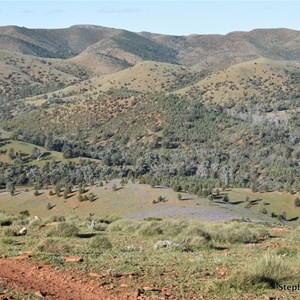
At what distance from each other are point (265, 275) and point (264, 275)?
1.4 inches

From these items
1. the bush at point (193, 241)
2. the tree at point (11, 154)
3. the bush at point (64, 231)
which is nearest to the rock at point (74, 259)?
the bush at point (193, 241)

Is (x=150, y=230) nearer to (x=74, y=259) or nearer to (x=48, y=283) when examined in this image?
(x=74, y=259)

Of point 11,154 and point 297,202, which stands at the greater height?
point 11,154

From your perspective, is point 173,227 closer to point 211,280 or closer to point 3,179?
point 211,280

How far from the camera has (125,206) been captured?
225 ft

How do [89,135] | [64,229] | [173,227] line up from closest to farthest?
[64,229] < [173,227] < [89,135]

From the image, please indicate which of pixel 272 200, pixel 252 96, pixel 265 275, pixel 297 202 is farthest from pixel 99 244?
pixel 252 96

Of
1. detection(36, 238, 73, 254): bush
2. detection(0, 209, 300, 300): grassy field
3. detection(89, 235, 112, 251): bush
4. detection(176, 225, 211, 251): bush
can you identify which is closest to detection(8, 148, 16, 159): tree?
detection(0, 209, 300, 300): grassy field

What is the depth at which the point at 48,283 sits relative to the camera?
10.8m

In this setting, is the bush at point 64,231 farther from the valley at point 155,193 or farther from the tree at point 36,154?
the tree at point 36,154

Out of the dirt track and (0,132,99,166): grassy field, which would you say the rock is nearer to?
the dirt track

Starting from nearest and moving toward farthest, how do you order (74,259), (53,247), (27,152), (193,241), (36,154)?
(74,259) → (53,247) → (193,241) → (36,154) → (27,152)

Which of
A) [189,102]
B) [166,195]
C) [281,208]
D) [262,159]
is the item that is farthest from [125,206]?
[189,102]

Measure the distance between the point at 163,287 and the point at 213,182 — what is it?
94829 millimetres
